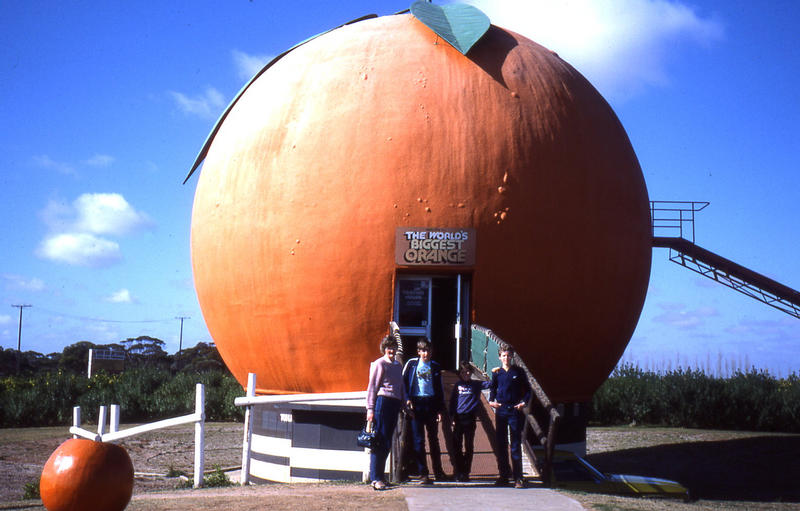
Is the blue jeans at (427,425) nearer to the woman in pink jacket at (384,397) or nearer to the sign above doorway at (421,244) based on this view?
the woman in pink jacket at (384,397)

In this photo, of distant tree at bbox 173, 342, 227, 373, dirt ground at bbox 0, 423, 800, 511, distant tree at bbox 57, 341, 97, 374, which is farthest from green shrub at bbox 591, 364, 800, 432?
distant tree at bbox 57, 341, 97, 374

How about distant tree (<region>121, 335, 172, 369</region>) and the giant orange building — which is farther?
distant tree (<region>121, 335, 172, 369</region>)

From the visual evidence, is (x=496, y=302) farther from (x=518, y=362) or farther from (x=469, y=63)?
(x=469, y=63)

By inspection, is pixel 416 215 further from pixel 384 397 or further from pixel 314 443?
pixel 314 443

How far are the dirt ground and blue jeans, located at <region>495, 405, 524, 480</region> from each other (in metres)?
0.72

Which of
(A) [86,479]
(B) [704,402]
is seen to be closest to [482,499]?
(A) [86,479]

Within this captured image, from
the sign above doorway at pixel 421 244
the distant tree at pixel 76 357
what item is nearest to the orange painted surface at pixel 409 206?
the sign above doorway at pixel 421 244

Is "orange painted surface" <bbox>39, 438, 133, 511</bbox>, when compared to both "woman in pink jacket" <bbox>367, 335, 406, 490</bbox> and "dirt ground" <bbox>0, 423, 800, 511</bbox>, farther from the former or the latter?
"woman in pink jacket" <bbox>367, 335, 406, 490</bbox>

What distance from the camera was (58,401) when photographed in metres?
25.3

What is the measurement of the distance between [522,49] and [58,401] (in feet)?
65.6

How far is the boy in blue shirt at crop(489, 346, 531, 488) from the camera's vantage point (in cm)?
845

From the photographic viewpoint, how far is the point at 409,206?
11422 millimetres

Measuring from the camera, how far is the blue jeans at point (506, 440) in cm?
844

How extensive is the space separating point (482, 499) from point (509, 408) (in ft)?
4.66
